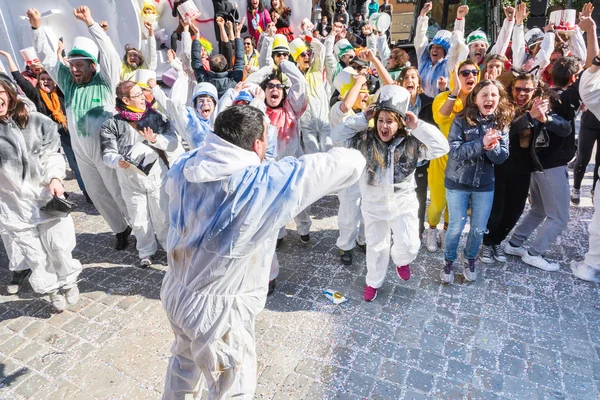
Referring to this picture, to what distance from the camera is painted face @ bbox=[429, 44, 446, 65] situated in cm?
500

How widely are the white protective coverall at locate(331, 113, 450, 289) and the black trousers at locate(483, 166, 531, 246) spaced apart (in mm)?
1041

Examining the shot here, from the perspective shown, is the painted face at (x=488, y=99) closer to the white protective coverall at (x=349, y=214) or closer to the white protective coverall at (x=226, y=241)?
the white protective coverall at (x=349, y=214)

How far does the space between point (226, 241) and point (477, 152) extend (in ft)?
7.59

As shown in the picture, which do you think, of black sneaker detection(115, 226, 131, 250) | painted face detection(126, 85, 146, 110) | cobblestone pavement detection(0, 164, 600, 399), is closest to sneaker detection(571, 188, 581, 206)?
cobblestone pavement detection(0, 164, 600, 399)

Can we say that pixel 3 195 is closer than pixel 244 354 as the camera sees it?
No

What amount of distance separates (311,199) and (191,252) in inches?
24.6

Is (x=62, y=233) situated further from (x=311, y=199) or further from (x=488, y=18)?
(x=488, y=18)

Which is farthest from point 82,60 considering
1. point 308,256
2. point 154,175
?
point 308,256

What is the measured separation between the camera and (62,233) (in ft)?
11.3

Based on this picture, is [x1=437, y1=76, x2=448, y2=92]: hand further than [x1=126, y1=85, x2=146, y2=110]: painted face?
Yes

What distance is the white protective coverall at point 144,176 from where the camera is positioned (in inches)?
149

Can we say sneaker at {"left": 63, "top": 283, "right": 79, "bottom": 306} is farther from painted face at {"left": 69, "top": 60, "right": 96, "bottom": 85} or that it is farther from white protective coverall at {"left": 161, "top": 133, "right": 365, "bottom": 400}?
painted face at {"left": 69, "top": 60, "right": 96, "bottom": 85}

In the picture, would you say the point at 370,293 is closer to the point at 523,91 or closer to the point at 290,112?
the point at 290,112

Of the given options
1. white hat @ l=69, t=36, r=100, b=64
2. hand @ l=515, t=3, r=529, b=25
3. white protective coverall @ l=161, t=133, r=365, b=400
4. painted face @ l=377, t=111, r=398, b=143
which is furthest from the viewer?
hand @ l=515, t=3, r=529, b=25
